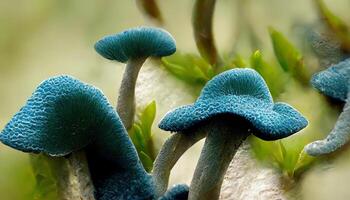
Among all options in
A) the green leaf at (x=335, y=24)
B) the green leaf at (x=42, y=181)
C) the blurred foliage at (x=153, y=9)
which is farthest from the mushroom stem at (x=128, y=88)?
the green leaf at (x=335, y=24)

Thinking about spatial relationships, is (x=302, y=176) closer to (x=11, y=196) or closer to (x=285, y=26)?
(x=285, y=26)

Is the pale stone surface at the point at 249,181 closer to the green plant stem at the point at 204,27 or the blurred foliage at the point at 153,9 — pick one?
the green plant stem at the point at 204,27

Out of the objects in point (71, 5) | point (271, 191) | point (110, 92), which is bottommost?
point (271, 191)

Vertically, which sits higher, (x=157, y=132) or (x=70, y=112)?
(x=70, y=112)

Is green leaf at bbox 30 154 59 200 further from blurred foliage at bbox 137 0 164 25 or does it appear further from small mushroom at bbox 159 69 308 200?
blurred foliage at bbox 137 0 164 25

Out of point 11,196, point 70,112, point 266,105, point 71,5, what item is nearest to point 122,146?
point 70,112

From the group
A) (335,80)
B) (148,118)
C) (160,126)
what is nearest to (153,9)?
(148,118)
